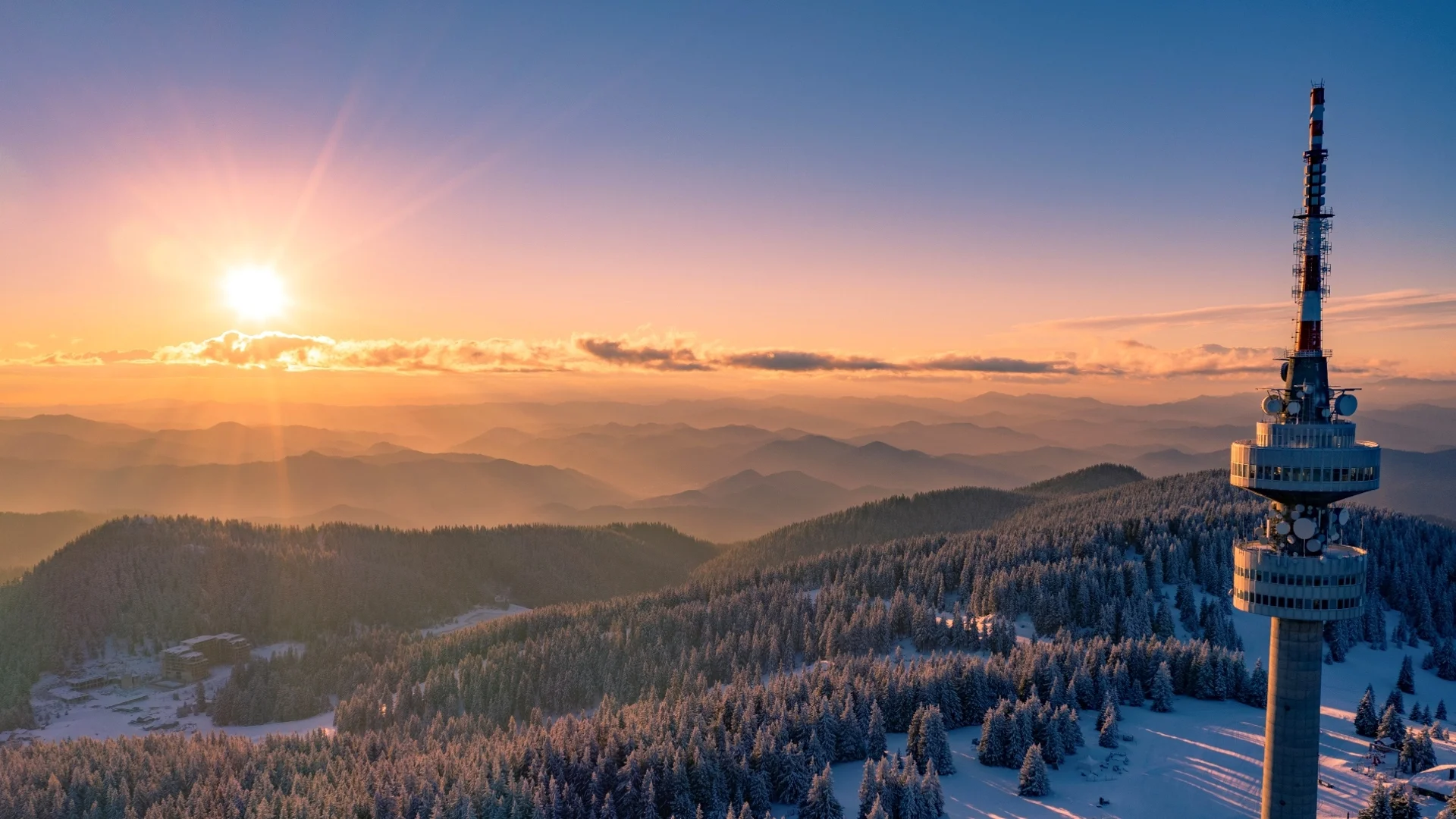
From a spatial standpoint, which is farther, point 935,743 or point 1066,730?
point 1066,730

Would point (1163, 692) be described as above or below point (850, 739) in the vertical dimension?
above

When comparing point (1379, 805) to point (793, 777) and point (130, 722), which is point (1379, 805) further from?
point (130, 722)

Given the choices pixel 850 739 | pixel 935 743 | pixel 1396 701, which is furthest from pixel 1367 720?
pixel 850 739

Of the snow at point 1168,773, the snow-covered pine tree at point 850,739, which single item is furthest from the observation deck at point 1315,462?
the snow-covered pine tree at point 850,739

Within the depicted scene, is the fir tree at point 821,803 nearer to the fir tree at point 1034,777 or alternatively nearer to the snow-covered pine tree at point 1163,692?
the fir tree at point 1034,777

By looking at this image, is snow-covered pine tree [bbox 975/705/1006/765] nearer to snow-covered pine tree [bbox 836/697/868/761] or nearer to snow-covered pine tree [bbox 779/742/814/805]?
snow-covered pine tree [bbox 836/697/868/761]

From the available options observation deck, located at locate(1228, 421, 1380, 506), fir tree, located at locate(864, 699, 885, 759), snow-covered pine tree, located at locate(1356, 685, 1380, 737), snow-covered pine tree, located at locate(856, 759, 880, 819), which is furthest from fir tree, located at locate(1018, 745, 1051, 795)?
snow-covered pine tree, located at locate(1356, 685, 1380, 737)
